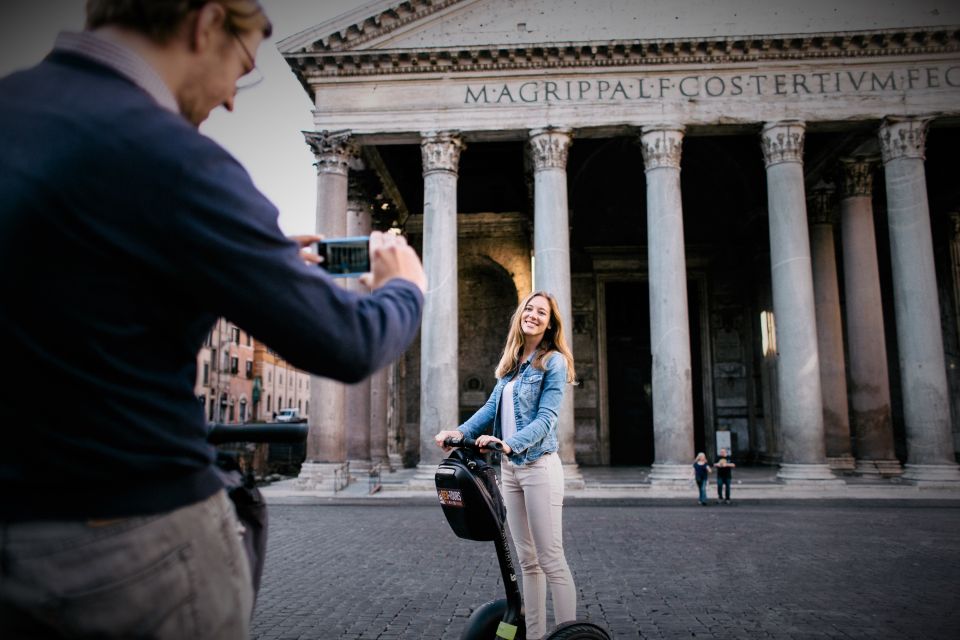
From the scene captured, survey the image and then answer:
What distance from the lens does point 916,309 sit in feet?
55.3

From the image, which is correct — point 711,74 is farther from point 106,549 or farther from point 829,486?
point 106,549

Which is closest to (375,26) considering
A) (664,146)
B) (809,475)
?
(664,146)

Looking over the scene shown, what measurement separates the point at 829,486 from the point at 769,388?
818cm

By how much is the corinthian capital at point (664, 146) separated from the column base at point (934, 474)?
896cm

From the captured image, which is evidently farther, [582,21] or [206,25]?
[582,21]

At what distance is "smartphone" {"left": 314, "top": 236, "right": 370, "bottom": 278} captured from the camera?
1.61 metres

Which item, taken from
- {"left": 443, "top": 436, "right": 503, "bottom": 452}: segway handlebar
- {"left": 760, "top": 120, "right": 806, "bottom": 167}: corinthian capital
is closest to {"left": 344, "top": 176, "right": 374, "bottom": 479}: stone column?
{"left": 760, "top": 120, "right": 806, "bottom": 167}: corinthian capital

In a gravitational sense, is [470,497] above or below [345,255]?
below

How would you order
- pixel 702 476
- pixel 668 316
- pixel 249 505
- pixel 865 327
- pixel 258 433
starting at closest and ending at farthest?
pixel 249 505, pixel 258 433, pixel 702 476, pixel 668 316, pixel 865 327

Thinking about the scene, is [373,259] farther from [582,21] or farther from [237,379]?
[237,379]

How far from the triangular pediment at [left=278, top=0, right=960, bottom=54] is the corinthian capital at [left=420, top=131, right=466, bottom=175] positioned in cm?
210

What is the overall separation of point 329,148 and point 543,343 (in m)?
14.7

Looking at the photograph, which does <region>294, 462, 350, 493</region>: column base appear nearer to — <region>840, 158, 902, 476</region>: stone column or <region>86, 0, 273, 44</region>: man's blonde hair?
<region>840, 158, 902, 476</region>: stone column

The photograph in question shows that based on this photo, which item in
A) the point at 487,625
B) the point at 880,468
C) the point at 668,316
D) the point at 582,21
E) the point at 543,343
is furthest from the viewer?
the point at 880,468
